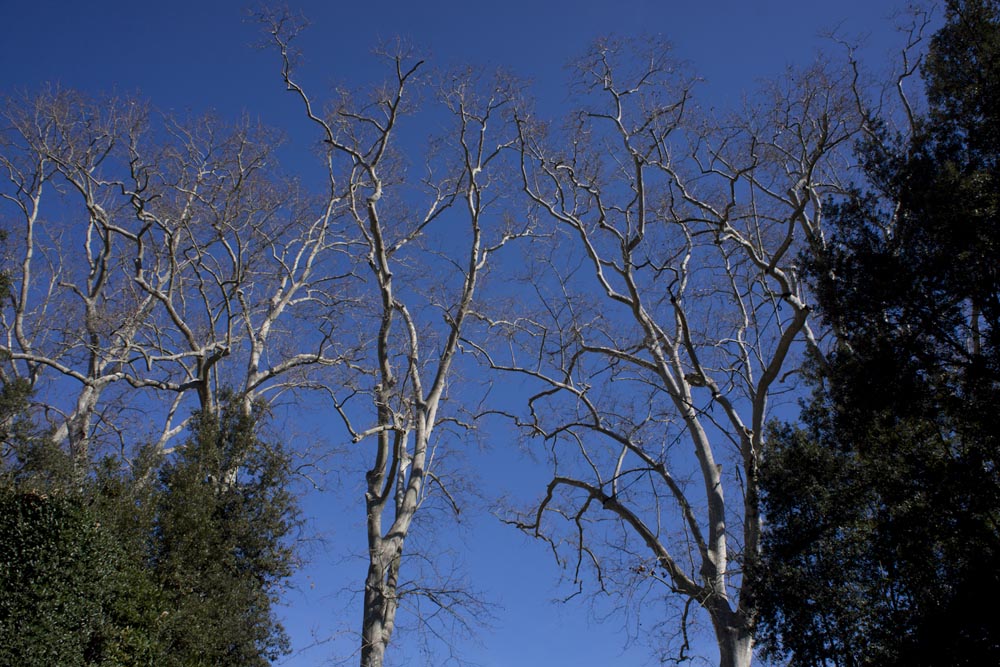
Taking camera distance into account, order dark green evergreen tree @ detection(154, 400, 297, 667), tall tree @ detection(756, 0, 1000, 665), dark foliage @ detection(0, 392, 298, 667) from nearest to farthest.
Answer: tall tree @ detection(756, 0, 1000, 665) → dark foliage @ detection(0, 392, 298, 667) → dark green evergreen tree @ detection(154, 400, 297, 667)

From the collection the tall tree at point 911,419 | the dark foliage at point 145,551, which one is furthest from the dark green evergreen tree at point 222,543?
the tall tree at point 911,419

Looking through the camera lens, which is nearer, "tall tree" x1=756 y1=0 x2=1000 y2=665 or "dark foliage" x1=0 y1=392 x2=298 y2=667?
"tall tree" x1=756 y1=0 x2=1000 y2=665

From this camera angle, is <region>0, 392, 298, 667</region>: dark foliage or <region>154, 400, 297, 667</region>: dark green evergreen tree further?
<region>154, 400, 297, 667</region>: dark green evergreen tree

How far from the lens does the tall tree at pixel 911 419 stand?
290 inches

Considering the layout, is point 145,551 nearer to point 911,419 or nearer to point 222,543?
point 222,543

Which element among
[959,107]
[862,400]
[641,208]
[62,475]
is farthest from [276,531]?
[959,107]

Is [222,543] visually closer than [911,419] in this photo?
No

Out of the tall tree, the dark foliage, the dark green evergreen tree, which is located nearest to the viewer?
the tall tree

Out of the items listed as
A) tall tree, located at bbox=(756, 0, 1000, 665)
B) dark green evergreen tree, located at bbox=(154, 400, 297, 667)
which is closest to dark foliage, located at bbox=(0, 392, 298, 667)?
dark green evergreen tree, located at bbox=(154, 400, 297, 667)

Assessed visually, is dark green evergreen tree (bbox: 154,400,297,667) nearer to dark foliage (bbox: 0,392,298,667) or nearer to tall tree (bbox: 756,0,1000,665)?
Answer: dark foliage (bbox: 0,392,298,667)

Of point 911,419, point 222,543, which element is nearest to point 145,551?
point 222,543

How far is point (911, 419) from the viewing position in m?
7.99

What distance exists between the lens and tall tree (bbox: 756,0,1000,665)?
24.2 ft

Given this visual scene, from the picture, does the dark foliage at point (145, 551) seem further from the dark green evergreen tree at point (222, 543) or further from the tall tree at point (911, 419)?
the tall tree at point (911, 419)
